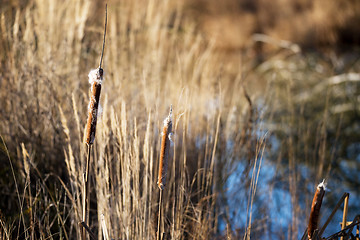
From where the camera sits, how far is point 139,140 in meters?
1.23

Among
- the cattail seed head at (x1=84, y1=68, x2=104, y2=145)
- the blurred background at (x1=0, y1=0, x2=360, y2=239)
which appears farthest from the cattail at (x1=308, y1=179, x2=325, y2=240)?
the cattail seed head at (x1=84, y1=68, x2=104, y2=145)

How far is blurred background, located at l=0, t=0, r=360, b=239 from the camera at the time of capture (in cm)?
113

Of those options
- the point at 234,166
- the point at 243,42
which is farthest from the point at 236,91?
the point at 243,42

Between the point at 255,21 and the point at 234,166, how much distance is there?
4814 millimetres

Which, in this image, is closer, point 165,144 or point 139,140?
point 165,144

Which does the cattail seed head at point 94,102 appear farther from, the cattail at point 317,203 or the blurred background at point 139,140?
the cattail at point 317,203

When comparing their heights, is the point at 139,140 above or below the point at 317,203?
above

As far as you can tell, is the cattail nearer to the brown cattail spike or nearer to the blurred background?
the blurred background

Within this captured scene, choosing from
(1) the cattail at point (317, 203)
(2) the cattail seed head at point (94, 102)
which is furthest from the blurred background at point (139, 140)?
(2) the cattail seed head at point (94, 102)

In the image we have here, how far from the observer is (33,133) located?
5.42 feet

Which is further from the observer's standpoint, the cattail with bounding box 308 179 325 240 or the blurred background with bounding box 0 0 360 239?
the blurred background with bounding box 0 0 360 239

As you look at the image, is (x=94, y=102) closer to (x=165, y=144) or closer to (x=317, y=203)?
(x=165, y=144)

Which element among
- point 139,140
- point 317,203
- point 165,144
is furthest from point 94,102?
point 139,140

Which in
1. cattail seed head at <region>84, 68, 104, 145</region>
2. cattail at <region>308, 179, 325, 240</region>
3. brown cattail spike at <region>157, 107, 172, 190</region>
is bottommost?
cattail at <region>308, 179, 325, 240</region>
